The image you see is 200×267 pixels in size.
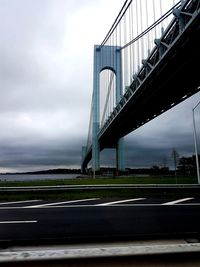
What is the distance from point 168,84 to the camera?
2461 centimetres

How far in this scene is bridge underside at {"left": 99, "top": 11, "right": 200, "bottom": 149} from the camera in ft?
57.8

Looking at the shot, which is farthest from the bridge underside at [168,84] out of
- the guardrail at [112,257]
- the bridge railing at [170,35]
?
the guardrail at [112,257]

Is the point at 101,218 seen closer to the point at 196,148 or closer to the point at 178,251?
the point at 178,251

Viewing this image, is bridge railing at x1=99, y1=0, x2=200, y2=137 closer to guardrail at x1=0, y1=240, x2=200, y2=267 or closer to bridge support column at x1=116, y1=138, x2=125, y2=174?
guardrail at x1=0, y1=240, x2=200, y2=267

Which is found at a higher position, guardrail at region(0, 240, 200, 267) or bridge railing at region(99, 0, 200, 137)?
bridge railing at region(99, 0, 200, 137)

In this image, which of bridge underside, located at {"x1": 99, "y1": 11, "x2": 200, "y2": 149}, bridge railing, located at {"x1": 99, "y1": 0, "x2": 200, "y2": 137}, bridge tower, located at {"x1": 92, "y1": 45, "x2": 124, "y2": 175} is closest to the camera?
bridge railing, located at {"x1": 99, "y1": 0, "x2": 200, "y2": 137}

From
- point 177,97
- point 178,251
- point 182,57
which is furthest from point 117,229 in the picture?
point 177,97

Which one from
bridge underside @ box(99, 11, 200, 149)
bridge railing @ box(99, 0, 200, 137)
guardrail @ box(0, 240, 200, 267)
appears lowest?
guardrail @ box(0, 240, 200, 267)

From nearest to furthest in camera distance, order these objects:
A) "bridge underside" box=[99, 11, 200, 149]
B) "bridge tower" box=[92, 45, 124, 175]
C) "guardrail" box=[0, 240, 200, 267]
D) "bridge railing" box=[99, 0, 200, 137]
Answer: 1. "guardrail" box=[0, 240, 200, 267]
2. "bridge railing" box=[99, 0, 200, 137]
3. "bridge underside" box=[99, 11, 200, 149]
4. "bridge tower" box=[92, 45, 124, 175]

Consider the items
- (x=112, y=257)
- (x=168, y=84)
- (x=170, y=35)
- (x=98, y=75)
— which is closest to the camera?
(x=112, y=257)

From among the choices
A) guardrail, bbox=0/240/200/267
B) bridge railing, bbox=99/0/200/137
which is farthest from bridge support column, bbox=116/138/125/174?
guardrail, bbox=0/240/200/267

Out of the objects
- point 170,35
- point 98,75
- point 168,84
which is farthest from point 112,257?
point 98,75

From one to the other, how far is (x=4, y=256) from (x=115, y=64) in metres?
55.3

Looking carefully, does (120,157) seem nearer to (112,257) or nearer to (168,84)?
(168,84)
